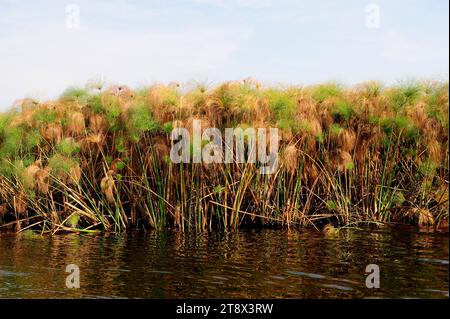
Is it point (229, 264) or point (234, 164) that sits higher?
point (234, 164)

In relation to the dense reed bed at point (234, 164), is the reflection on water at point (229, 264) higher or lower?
lower

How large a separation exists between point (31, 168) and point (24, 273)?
4633mm

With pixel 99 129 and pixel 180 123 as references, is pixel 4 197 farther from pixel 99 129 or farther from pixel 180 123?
pixel 180 123

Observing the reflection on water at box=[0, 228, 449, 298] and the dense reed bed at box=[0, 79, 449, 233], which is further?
the dense reed bed at box=[0, 79, 449, 233]

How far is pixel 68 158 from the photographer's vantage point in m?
15.8

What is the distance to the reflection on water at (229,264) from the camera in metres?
9.84

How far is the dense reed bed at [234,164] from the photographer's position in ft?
51.6

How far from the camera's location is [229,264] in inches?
462

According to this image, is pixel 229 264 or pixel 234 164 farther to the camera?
pixel 234 164

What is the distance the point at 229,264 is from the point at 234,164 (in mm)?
4696

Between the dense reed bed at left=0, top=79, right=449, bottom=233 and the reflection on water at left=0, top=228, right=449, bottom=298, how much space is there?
997 mm

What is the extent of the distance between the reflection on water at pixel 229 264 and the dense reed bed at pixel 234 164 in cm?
100

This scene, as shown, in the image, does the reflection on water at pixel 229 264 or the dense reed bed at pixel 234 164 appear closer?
the reflection on water at pixel 229 264

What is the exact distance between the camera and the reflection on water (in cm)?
984
